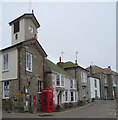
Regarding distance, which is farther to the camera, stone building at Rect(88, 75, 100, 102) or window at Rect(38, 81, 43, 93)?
stone building at Rect(88, 75, 100, 102)

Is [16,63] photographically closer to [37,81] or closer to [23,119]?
[37,81]

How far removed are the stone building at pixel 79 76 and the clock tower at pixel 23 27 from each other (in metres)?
8.19

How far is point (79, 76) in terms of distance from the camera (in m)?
27.0

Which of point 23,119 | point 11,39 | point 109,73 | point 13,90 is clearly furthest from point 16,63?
point 109,73

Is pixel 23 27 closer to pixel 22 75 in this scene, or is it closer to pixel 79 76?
pixel 22 75

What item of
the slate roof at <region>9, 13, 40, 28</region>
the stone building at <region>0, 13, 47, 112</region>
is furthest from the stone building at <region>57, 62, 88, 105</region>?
the stone building at <region>0, 13, 47, 112</region>

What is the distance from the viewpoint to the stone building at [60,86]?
1934 cm

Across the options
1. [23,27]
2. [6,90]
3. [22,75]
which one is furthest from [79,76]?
[6,90]

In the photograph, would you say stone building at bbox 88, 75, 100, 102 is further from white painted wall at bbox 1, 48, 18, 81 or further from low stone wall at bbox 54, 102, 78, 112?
white painted wall at bbox 1, 48, 18, 81

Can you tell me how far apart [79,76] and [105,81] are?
55.8ft

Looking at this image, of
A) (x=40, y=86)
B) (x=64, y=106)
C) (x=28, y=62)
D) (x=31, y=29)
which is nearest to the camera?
(x=28, y=62)

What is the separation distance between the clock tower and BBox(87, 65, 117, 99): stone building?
22.3 meters

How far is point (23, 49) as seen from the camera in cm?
1598

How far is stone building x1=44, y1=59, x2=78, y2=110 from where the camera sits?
19.3 m
